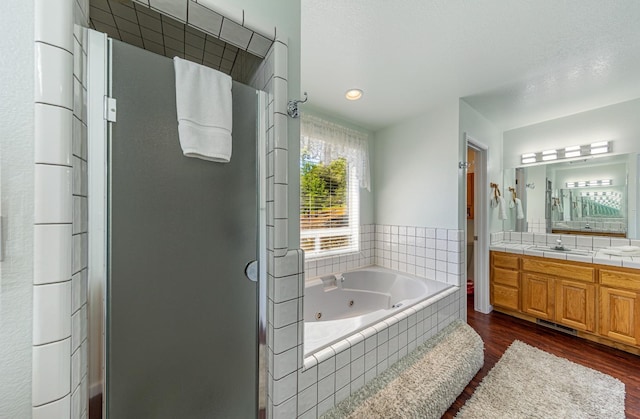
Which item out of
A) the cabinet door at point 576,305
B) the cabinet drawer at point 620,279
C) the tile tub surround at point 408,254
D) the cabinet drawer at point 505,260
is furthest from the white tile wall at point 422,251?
the cabinet drawer at point 620,279

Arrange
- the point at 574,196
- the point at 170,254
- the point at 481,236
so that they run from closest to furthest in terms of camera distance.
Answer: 1. the point at 170,254
2. the point at 574,196
3. the point at 481,236

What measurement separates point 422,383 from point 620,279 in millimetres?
2159

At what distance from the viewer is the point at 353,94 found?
2211 mm

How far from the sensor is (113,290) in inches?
32.3

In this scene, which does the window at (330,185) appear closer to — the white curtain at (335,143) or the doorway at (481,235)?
the white curtain at (335,143)

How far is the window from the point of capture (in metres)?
2.49

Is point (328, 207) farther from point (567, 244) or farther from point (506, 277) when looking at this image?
point (567, 244)

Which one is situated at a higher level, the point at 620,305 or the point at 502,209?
the point at 502,209

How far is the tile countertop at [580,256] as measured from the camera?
203 cm

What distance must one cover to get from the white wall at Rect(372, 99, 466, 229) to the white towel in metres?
2.19

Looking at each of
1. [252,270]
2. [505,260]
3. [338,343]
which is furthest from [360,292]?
[252,270]

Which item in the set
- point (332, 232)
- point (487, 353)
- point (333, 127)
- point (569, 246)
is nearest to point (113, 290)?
point (332, 232)

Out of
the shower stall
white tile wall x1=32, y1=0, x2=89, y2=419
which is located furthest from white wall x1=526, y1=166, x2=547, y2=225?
white tile wall x1=32, y1=0, x2=89, y2=419

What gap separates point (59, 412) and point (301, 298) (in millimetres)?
829
